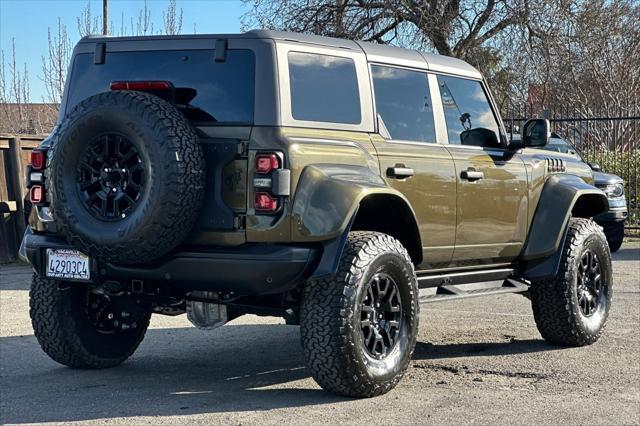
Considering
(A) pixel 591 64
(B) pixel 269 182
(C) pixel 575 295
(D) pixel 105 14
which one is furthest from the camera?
(A) pixel 591 64

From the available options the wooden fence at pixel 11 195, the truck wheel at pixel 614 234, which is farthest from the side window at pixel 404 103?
the wooden fence at pixel 11 195

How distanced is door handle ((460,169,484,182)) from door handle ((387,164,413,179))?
622 mm

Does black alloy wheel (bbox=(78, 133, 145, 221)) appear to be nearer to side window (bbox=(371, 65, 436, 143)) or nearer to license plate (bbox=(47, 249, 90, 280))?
license plate (bbox=(47, 249, 90, 280))

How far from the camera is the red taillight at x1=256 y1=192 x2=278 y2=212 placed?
17.0 ft

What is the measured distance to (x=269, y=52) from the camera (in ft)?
17.9

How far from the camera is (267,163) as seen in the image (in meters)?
5.19

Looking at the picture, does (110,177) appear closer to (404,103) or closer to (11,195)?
(404,103)

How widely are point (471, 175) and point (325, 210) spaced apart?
Result: 1.69 m

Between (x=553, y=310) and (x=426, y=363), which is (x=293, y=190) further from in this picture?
(x=553, y=310)

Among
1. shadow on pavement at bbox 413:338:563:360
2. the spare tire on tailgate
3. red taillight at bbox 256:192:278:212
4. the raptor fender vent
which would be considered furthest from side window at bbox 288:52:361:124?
the raptor fender vent

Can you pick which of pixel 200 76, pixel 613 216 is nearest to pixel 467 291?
pixel 200 76

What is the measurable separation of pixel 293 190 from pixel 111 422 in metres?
1.48

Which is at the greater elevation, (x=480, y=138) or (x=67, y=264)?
(x=480, y=138)

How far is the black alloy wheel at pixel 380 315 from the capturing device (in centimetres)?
552
